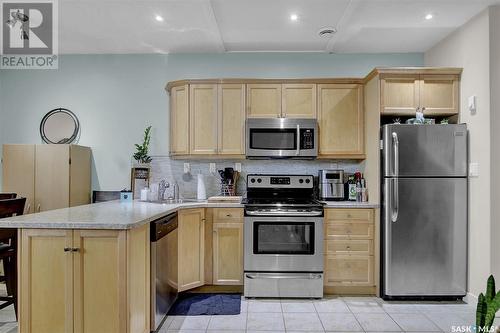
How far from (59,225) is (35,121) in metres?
2.87

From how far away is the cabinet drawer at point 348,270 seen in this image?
3.26 m

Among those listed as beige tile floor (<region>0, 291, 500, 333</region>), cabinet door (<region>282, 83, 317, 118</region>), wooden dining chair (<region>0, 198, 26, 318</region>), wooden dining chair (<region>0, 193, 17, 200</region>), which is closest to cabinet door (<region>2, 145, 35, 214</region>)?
wooden dining chair (<region>0, 193, 17, 200</region>)

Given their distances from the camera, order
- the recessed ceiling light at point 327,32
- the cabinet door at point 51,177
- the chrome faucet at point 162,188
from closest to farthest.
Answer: the recessed ceiling light at point 327,32 → the chrome faucet at point 162,188 → the cabinet door at point 51,177

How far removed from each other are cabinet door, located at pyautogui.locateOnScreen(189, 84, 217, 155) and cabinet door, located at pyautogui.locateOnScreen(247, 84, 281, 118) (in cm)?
41

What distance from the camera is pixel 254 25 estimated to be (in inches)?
130

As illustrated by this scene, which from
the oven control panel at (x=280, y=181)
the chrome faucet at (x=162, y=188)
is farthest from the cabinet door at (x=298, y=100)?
the chrome faucet at (x=162, y=188)

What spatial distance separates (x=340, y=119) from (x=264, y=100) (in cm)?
88

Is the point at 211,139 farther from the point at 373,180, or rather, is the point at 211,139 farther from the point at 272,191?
the point at 373,180

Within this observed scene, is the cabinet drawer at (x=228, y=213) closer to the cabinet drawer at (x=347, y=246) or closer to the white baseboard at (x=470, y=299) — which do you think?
the cabinet drawer at (x=347, y=246)

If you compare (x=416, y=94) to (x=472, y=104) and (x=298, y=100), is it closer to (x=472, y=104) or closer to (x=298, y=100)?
(x=472, y=104)

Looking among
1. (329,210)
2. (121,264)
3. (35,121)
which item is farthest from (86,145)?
(329,210)

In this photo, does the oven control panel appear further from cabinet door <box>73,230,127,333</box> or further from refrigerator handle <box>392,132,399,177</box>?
cabinet door <box>73,230,127,333</box>

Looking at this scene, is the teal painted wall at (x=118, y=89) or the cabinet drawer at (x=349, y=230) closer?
the cabinet drawer at (x=349, y=230)

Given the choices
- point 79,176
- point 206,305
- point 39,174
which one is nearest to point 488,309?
point 206,305
